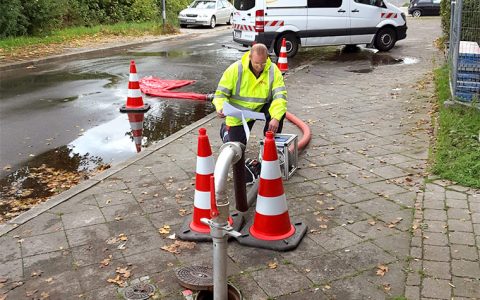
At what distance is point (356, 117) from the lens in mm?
8289

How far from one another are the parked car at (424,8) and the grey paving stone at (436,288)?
33842mm

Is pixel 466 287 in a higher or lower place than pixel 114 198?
lower

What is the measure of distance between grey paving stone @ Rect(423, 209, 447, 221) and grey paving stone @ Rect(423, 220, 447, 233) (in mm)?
69

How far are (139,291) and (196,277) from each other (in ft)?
1.38

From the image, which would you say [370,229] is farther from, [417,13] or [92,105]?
[417,13]

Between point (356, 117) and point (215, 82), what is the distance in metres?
4.65

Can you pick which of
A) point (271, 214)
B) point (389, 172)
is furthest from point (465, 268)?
point (389, 172)

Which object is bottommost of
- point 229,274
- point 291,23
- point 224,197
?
point 229,274

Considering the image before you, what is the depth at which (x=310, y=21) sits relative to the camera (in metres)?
14.6

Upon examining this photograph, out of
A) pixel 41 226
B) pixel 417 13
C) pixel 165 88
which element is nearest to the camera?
pixel 41 226

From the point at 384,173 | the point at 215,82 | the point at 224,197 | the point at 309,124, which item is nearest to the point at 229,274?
the point at 224,197

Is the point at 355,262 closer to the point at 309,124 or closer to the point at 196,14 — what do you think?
the point at 309,124

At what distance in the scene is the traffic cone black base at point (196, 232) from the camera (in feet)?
14.4

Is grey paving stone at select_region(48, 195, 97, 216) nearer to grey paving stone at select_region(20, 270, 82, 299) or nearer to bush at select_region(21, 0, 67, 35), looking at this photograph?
grey paving stone at select_region(20, 270, 82, 299)
